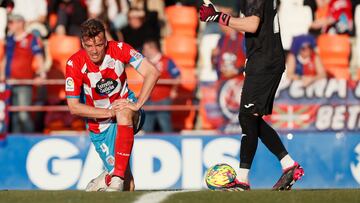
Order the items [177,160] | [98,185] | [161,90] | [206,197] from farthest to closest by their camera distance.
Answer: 1. [161,90]
2. [177,160]
3. [98,185]
4. [206,197]

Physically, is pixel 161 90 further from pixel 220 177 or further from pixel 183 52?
pixel 220 177

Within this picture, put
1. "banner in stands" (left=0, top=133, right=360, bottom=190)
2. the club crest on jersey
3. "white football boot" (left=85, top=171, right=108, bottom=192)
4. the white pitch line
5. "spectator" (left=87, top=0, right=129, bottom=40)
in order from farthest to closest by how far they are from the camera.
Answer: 1. "spectator" (left=87, top=0, right=129, bottom=40)
2. "banner in stands" (left=0, top=133, right=360, bottom=190)
3. "white football boot" (left=85, top=171, right=108, bottom=192)
4. the club crest on jersey
5. the white pitch line

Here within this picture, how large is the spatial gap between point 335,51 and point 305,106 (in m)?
1.92

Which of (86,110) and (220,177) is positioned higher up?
(86,110)

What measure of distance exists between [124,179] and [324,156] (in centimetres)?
505

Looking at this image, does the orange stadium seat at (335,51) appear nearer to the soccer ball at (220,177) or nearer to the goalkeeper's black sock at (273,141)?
the goalkeeper's black sock at (273,141)

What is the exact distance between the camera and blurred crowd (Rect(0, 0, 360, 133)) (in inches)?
597

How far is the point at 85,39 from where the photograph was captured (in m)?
9.34

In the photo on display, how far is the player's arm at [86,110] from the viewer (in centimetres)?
952

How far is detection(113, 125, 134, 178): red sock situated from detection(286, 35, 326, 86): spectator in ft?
20.1

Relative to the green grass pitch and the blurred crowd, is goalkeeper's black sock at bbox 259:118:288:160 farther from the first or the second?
the blurred crowd

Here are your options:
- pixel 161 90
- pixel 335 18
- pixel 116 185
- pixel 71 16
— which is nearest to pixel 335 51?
pixel 335 18

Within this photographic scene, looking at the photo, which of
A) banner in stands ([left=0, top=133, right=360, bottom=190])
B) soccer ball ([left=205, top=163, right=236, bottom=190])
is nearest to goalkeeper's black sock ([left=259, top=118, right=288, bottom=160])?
soccer ball ([left=205, top=163, right=236, bottom=190])

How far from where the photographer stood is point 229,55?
1510 centimetres
